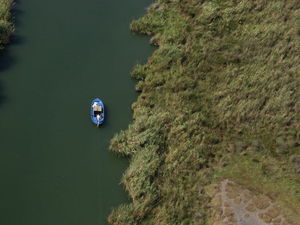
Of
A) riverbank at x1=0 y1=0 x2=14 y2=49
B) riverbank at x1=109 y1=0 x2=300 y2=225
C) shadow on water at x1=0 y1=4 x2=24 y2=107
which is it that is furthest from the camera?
riverbank at x1=0 y1=0 x2=14 y2=49

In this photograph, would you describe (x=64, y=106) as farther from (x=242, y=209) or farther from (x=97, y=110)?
(x=242, y=209)

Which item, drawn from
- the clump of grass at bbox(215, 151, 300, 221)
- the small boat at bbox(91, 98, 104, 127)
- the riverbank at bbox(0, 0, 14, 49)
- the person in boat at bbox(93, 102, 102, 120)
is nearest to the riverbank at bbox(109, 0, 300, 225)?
the clump of grass at bbox(215, 151, 300, 221)

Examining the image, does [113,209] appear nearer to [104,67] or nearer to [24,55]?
[104,67]

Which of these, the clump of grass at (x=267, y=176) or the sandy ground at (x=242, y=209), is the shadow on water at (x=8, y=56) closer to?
the clump of grass at (x=267, y=176)

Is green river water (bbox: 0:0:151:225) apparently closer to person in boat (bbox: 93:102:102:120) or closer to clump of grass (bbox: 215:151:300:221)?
person in boat (bbox: 93:102:102:120)

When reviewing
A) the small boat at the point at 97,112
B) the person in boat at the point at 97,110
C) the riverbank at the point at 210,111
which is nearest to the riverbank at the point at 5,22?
the small boat at the point at 97,112

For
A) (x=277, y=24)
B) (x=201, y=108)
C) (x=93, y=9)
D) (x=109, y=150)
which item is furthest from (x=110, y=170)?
(x=277, y=24)
